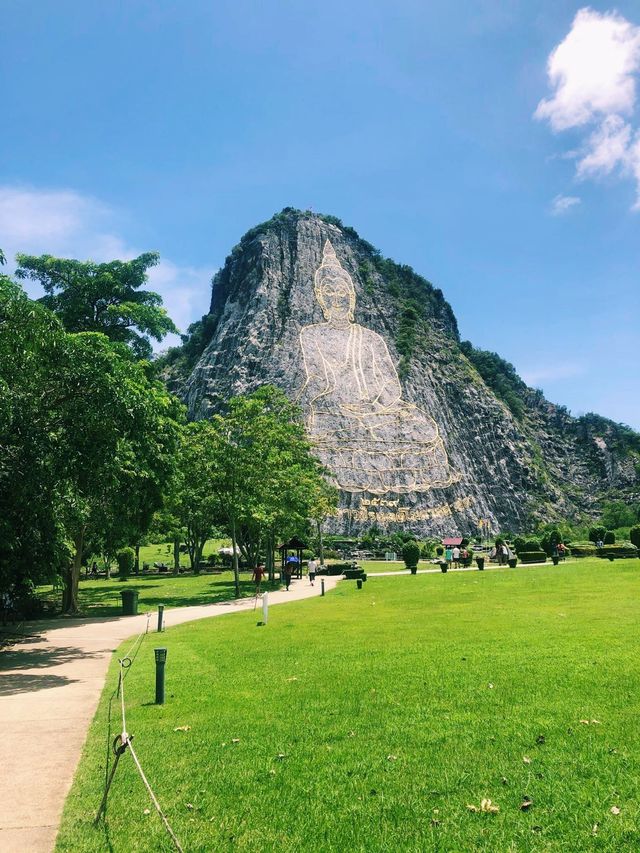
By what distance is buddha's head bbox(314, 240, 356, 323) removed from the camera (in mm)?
87562

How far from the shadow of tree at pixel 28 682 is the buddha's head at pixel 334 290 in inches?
3100

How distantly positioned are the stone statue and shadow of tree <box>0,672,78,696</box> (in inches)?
2188

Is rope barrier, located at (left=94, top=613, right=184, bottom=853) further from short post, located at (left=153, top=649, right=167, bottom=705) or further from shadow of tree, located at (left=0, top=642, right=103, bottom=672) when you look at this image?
shadow of tree, located at (left=0, top=642, right=103, bottom=672)

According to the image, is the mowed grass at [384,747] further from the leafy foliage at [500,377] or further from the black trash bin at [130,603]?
the leafy foliage at [500,377]

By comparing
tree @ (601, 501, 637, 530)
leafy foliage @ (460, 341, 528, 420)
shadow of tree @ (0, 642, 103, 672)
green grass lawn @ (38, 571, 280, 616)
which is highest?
leafy foliage @ (460, 341, 528, 420)

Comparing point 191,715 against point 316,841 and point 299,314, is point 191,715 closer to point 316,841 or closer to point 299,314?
point 316,841

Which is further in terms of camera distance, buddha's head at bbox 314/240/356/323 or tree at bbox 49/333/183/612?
buddha's head at bbox 314/240/356/323

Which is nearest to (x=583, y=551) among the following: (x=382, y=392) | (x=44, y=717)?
(x=44, y=717)

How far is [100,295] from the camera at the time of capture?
30.8 m

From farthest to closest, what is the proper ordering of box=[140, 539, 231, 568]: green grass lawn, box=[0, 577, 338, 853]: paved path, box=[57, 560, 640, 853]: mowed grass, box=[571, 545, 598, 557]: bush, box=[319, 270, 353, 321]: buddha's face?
box=[319, 270, 353, 321]: buddha's face < box=[140, 539, 231, 568]: green grass lawn < box=[571, 545, 598, 557]: bush < box=[0, 577, 338, 853]: paved path < box=[57, 560, 640, 853]: mowed grass

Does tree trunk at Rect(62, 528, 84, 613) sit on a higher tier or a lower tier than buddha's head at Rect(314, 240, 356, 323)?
lower

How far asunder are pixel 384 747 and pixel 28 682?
7.10 m

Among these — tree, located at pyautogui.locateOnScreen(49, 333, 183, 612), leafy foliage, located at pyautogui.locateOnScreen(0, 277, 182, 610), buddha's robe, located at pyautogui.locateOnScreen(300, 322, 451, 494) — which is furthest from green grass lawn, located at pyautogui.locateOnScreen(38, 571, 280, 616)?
buddha's robe, located at pyautogui.locateOnScreen(300, 322, 451, 494)

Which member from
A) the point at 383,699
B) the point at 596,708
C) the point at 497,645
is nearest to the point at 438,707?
the point at 383,699
